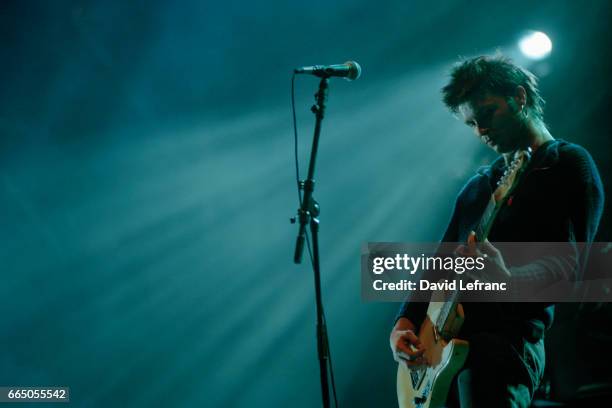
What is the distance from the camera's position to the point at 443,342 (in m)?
1.95

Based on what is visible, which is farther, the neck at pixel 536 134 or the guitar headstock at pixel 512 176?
the neck at pixel 536 134

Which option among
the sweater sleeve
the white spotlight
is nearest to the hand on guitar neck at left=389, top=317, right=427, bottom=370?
the sweater sleeve

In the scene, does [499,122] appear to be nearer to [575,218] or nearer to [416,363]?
[575,218]

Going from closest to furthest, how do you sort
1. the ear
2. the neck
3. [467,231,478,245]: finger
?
1. [467,231,478,245]: finger
2. the neck
3. the ear

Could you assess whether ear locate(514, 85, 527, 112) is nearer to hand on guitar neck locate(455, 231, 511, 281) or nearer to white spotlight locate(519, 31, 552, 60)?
white spotlight locate(519, 31, 552, 60)

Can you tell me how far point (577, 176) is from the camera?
1962mm

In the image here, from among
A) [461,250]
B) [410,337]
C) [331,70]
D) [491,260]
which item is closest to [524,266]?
[491,260]

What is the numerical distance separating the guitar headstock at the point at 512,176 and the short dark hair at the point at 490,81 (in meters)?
0.47

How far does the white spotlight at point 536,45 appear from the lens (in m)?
2.55

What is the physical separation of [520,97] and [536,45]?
19.0 inches

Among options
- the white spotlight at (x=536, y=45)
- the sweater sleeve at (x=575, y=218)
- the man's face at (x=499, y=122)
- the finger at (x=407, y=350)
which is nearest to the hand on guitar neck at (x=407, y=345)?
the finger at (x=407, y=350)

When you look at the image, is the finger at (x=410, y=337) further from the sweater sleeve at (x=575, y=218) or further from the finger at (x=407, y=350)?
the sweater sleeve at (x=575, y=218)

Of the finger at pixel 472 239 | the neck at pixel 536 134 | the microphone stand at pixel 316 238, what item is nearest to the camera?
the microphone stand at pixel 316 238

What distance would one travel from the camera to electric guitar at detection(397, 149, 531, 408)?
1.88 m
